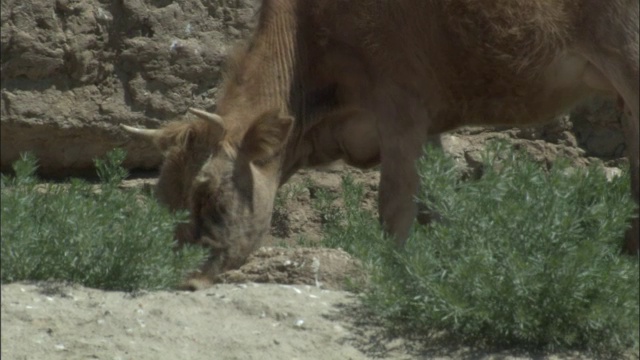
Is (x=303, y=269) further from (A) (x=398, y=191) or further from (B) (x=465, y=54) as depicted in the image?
(B) (x=465, y=54)

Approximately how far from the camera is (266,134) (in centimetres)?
912

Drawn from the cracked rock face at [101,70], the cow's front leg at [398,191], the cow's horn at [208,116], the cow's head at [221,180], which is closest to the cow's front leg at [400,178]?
the cow's front leg at [398,191]

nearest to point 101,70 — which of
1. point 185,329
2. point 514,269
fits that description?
point 185,329

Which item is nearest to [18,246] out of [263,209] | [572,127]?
[263,209]

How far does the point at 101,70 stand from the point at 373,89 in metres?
3.10

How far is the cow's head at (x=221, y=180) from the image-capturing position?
29.9ft

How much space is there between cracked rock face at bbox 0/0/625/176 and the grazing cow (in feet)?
7.03

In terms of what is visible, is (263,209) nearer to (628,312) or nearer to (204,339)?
(204,339)

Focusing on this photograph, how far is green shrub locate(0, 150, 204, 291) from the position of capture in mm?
7602

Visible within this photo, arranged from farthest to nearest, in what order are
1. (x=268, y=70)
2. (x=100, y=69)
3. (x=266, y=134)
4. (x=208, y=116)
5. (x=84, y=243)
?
(x=100, y=69)
(x=268, y=70)
(x=266, y=134)
(x=208, y=116)
(x=84, y=243)

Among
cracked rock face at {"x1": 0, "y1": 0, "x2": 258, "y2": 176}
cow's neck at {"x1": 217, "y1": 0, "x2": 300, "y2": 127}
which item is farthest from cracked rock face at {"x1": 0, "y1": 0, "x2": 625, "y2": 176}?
cow's neck at {"x1": 217, "y1": 0, "x2": 300, "y2": 127}

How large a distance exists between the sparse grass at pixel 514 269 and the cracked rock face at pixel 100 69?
4.42 m

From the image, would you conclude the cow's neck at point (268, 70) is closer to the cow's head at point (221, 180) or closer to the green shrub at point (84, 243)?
the cow's head at point (221, 180)

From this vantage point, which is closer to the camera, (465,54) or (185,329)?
(185,329)
